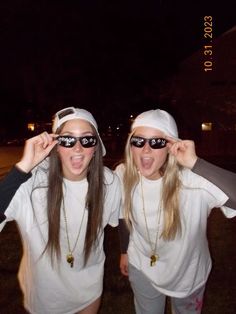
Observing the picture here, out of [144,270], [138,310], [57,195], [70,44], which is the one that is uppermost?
[70,44]

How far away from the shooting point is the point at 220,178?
108 inches

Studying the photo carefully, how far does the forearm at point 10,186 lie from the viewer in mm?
2486

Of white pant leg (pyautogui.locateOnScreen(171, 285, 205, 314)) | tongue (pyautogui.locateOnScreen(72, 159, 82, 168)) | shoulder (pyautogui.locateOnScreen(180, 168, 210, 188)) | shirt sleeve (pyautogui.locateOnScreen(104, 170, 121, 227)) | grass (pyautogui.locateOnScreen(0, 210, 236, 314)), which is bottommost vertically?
grass (pyautogui.locateOnScreen(0, 210, 236, 314))

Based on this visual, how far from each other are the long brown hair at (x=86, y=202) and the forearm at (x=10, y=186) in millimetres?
303

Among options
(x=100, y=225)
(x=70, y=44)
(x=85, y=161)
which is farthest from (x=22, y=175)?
(x=70, y=44)

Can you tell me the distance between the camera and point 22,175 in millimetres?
2549

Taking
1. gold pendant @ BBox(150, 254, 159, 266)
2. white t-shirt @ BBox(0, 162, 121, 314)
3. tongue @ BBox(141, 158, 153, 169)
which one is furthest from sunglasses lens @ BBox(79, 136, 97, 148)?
gold pendant @ BBox(150, 254, 159, 266)

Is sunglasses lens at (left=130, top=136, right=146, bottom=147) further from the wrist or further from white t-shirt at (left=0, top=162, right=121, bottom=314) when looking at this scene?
the wrist

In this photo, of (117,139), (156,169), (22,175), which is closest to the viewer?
(22,175)

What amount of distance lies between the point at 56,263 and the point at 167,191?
100cm

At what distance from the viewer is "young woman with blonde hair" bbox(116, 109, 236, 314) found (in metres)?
2.84

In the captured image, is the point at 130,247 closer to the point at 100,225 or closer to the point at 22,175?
the point at 100,225

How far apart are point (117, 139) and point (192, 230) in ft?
75.3

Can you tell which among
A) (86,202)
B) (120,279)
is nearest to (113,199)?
(86,202)
